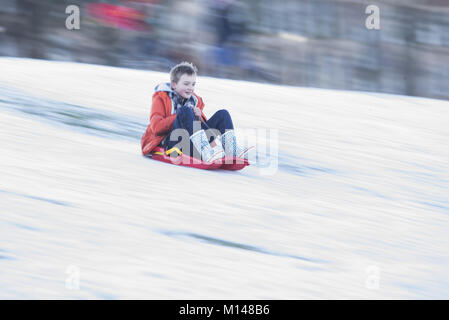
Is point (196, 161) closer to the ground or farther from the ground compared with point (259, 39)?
closer to the ground

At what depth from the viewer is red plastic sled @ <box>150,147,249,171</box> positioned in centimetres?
397

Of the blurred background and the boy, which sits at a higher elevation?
the blurred background

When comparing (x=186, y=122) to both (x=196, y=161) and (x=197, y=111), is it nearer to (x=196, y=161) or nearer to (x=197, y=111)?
(x=197, y=111)

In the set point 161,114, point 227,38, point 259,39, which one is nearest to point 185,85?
point 161,114

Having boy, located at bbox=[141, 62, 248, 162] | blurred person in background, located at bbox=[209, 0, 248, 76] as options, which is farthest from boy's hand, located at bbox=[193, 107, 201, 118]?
blurred person in background, located at bbox=[209, 0, 248, 76]

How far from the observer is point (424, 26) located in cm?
936

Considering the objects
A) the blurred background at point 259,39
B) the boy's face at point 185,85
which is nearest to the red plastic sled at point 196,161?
the boy's face at point 185,85

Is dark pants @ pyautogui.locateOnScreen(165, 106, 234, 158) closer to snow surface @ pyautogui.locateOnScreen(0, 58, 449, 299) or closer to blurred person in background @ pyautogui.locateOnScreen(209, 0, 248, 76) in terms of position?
snow surface @ pyautogui.locateOnScreen(0, 58, 449, 299)

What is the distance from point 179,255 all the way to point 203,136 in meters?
1.33

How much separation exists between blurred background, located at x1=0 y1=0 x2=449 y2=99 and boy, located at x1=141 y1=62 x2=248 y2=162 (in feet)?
15.3

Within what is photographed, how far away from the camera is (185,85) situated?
384cm

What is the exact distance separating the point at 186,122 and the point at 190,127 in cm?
3
